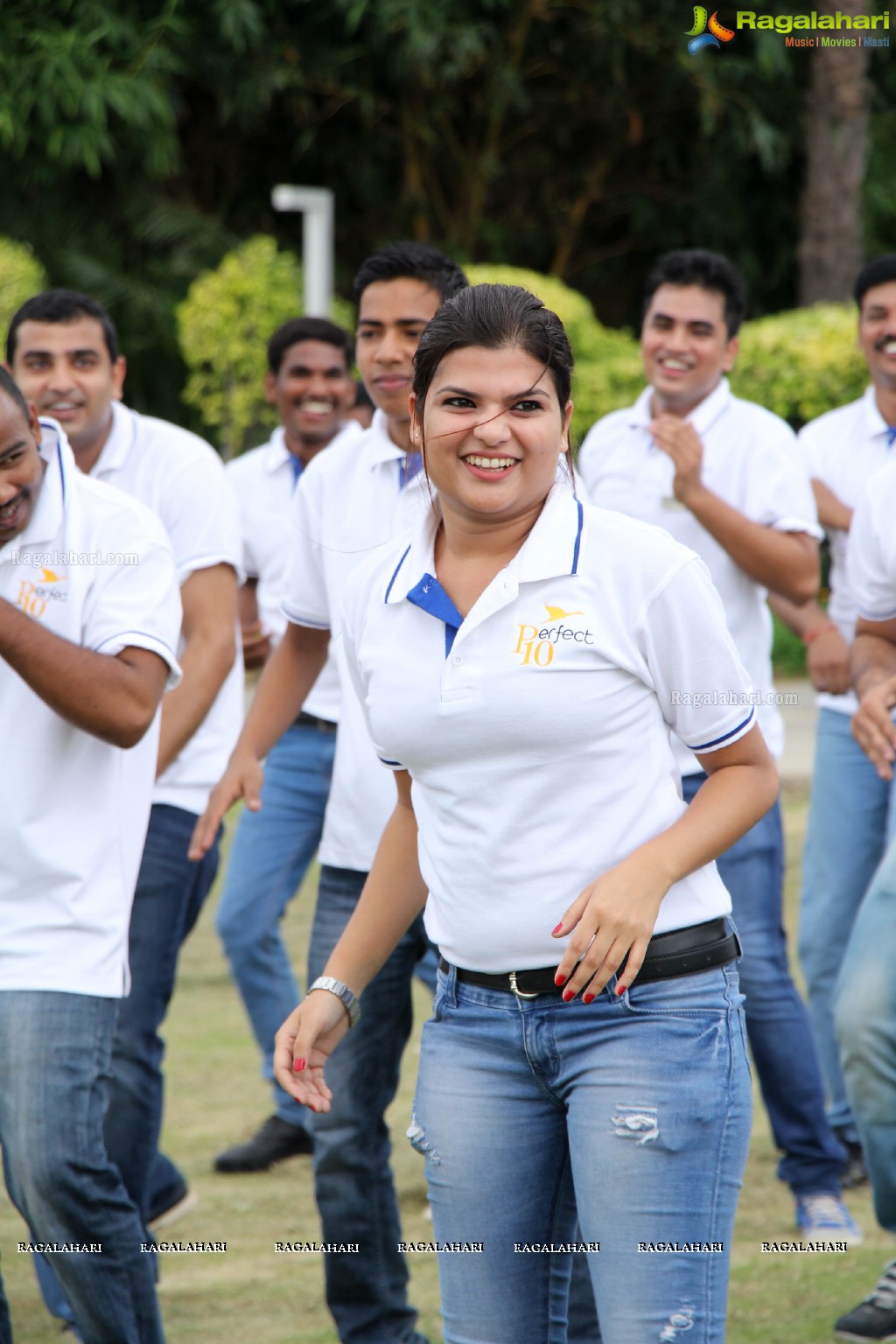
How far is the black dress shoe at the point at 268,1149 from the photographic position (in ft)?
16.4

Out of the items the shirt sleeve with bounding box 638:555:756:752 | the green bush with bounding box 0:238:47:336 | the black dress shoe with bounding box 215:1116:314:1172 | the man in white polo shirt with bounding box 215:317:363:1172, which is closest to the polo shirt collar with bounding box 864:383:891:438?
the man in white polo shirt with bounding box 215:317:363:1172

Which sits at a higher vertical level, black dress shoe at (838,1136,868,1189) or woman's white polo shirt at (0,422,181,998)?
woman's white polo shirt at (0,422,181,998)

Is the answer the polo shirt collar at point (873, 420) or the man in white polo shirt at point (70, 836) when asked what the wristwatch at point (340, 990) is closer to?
the man in white polo shirt at point (70, 836)

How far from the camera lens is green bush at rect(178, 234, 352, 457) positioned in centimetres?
1471

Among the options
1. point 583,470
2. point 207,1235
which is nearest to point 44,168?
point 583,470

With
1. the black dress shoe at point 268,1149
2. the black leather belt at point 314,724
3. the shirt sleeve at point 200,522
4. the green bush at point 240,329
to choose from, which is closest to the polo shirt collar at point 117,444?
the shirt sleeve at point 200,522

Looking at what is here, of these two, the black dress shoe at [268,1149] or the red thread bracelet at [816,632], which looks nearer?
the red thread bracelet at [816,632]

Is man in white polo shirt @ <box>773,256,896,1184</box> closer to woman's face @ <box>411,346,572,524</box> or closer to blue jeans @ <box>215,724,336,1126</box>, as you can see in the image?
blue jeans @ <box>215,724,336,1126</box>

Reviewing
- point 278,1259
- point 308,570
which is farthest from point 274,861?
point 308,570

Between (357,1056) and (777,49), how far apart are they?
530 inches

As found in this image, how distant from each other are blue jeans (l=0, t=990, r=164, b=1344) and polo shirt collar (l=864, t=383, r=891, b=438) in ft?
10.1

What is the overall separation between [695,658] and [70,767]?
4.16 ft

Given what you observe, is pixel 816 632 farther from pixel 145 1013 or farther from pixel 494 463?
pixel 494 463

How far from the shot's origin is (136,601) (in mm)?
3229
